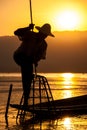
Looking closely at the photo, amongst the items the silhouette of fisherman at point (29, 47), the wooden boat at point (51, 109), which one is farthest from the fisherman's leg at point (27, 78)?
the wooden boat at point (51, 109)

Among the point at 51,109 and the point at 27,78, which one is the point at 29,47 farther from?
the point at 51,109

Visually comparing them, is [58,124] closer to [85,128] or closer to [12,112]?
[85,128]

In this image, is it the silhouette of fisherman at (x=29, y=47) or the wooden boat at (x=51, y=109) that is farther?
the wooden boat at (x=51, y=109)

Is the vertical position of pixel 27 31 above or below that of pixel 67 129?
above

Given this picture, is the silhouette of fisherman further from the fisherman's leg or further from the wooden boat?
the wooden boat

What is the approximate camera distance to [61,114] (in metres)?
14.2

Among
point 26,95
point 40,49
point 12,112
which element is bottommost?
point 12,112

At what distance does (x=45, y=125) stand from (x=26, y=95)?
1.25 m

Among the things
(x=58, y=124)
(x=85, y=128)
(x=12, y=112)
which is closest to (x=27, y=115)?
(x=12, y=112)

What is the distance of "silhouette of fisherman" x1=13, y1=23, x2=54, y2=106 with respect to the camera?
13352mm

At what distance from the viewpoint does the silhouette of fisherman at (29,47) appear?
13.4 metres

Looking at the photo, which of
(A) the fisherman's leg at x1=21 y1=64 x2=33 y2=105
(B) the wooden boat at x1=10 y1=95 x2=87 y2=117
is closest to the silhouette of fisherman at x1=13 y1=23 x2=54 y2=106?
(A) the fisherman's leg at x1=21 y1=64 x2=33 y2=105

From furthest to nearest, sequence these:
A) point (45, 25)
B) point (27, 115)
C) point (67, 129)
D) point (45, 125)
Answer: point (27, 115) < point (45, 25) < point (45, 125) < point (67, 129)

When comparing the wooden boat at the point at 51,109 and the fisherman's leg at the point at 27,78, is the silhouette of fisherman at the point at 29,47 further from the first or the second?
the wooden boat at the point at 51,109
